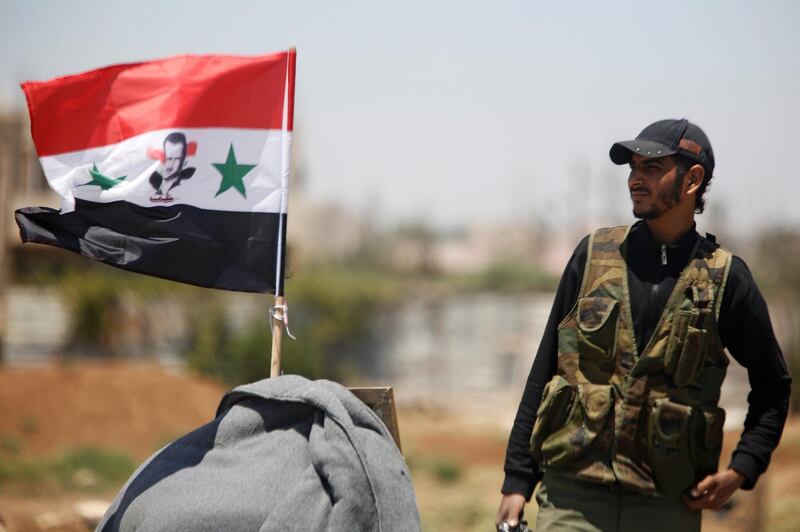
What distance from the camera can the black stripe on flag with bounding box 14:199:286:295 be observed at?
13.2 ft

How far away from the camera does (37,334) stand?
19328 millimetres

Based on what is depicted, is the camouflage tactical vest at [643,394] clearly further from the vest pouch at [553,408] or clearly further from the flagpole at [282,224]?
the flagpole at [282,224]

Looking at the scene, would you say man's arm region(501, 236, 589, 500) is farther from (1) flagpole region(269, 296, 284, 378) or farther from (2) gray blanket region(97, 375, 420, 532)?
(1) flagpole region(269, 296, 284, 378)

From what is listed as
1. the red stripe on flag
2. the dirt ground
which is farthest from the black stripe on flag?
the dirt ground

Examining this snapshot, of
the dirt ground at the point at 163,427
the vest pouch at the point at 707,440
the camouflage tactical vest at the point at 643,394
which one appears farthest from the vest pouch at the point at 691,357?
the dirt ground at the point at 163,427

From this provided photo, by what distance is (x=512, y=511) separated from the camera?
331 centimetres

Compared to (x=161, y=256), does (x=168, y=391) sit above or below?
below

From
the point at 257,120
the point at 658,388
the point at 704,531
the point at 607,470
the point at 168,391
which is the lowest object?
the point at 168,391

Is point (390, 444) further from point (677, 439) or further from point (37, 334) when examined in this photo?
point (37, 334)

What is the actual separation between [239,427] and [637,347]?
1.31m

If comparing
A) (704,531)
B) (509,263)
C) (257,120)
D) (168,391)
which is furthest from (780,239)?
(257,120)

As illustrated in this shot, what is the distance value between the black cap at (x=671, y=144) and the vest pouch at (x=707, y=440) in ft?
2.64

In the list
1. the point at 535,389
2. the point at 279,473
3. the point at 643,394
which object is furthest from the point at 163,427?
the point at 643,394

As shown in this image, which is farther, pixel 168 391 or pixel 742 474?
pixel 168 391
